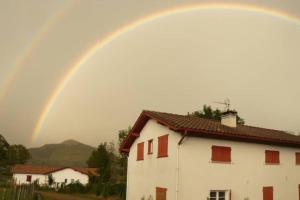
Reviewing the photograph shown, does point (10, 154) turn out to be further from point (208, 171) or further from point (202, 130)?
point (202, 130)

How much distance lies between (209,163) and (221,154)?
1.14m

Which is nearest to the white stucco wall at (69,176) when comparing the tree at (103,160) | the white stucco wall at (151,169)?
the tree at (103,160)

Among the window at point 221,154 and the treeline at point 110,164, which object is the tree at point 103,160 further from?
the window at point 221,154

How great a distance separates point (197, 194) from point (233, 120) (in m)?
8.14

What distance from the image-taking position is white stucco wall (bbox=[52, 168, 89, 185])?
68.8m

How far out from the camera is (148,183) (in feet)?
73.3

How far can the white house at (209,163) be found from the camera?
18734 millimetres

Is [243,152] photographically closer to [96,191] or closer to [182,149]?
[182,149]

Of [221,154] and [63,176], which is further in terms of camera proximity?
[63,176]

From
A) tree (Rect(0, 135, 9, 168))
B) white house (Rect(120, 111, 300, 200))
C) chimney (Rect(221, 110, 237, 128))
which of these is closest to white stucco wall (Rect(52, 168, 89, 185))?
tree (Rect(0, 135, 9, 168))

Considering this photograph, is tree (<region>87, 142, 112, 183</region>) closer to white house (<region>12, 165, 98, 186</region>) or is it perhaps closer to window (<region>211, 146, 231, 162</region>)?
white house (<region>12, 165, 98, 186</region>)

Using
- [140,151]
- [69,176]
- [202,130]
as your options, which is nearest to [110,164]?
[69,176]

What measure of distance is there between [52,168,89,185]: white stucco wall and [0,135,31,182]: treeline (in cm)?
2561

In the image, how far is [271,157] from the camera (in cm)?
2256
